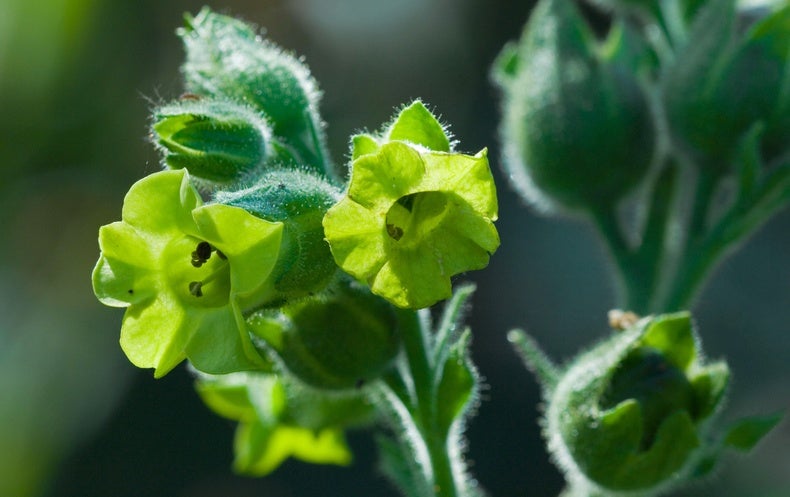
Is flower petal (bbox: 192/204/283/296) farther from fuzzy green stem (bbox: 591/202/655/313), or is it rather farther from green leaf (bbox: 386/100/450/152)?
fuzzy green stem (bbox: 591/202/655/313)

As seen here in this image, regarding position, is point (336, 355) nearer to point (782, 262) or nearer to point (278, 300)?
point (278, 300)

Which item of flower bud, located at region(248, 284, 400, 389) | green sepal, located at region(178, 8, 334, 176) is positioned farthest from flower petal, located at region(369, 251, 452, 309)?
green sepal, located at region(178, 8, 334, 176)

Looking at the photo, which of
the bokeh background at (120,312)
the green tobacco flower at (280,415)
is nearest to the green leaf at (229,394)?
the green tobacco flower at (280,415)

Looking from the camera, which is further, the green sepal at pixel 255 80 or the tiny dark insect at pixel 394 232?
the green sepal at pixel 255 80

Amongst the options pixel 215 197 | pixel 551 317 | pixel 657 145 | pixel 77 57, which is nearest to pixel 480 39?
pixel 551 317

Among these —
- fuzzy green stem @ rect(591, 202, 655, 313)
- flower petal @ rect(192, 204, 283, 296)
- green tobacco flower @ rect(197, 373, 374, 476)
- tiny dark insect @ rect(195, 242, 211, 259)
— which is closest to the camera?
flower petal @ rect(192, 204, 283, 296)

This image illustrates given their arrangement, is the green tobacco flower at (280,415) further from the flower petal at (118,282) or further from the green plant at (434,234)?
the flower petal at (118,282)

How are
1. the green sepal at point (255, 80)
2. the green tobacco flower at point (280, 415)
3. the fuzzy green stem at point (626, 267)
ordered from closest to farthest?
the green sepal at point (255, 80)
the green tobacco flower at point (280, 415)
the fuzzy green stem at point (626, 267)
